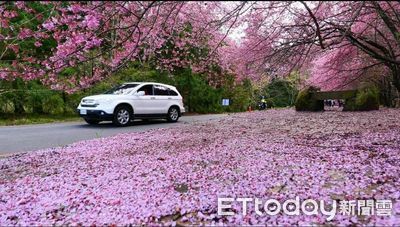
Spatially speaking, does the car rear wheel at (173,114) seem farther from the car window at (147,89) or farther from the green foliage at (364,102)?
the green foliage at (364,102)

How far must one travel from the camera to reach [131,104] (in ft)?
39.5

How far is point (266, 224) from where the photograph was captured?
2.38 meters

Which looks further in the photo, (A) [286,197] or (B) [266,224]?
(A) [286,197]

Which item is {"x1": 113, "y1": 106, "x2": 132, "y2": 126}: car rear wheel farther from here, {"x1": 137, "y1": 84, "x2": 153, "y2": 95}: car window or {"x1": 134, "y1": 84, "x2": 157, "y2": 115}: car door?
{"x1": 137, "y1": 84, "x2": 153, "y2": 95}: car window

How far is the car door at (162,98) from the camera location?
43.1ft

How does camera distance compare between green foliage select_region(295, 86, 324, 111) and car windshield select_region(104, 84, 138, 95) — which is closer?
car windshield select_region(104, 84, 138, 95)

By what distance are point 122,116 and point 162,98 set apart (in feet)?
6.43

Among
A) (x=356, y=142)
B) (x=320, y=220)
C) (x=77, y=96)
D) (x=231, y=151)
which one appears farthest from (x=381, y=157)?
(x=77, y=96)

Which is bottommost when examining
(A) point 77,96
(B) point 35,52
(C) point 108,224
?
(C) point 108,224

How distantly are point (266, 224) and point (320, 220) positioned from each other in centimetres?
39

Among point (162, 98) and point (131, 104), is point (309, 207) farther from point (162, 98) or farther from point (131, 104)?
point (162, 98)

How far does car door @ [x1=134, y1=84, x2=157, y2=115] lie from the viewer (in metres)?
12.3

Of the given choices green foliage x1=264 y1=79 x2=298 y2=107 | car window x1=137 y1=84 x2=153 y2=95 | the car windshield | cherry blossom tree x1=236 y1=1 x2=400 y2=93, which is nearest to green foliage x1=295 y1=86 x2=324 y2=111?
cherry blossom tree x1=236 y1=1 x2=400 y2=93

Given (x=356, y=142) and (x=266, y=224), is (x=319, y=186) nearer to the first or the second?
(x=266, y=224)
